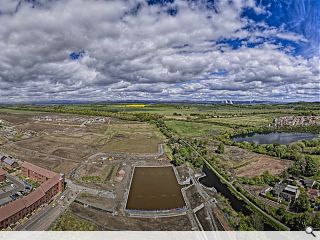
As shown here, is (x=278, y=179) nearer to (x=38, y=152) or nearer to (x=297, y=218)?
(x=297, y=218)

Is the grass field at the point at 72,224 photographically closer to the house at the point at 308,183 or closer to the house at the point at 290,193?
the house at the point at 290,193

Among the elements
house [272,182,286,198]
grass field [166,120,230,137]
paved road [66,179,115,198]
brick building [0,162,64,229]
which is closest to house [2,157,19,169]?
brick building [0,162,64,229]

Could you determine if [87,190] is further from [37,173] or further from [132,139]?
[132,139]

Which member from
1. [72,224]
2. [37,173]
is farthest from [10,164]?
[72,224]

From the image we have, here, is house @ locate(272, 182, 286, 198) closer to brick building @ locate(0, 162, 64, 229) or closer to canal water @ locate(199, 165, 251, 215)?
canal water @ locate(199, 165, 251, 215)

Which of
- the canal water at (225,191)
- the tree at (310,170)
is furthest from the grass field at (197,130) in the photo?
the tree at (310,170)
